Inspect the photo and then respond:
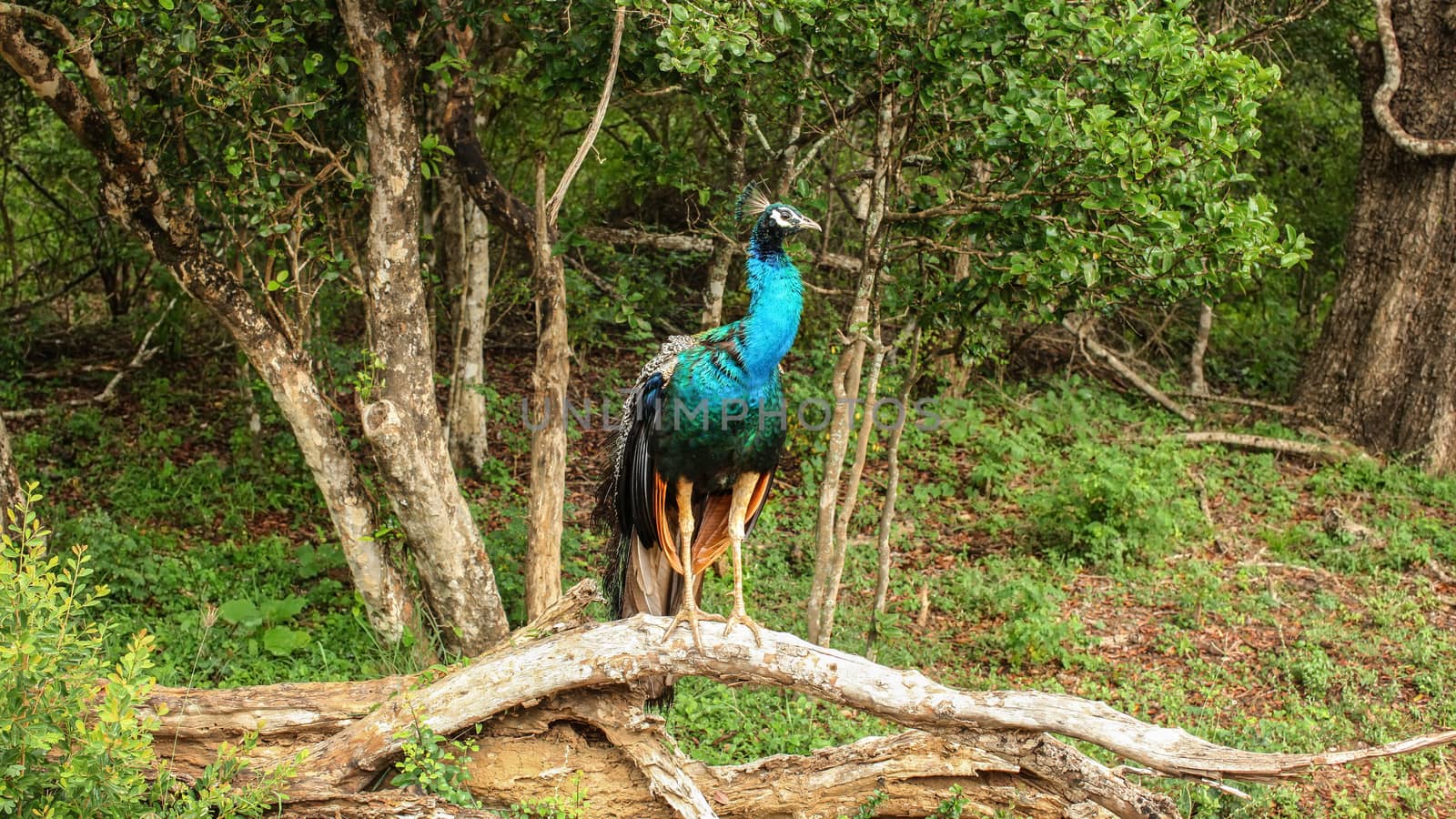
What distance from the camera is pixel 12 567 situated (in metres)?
3.51

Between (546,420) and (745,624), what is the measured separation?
224cm

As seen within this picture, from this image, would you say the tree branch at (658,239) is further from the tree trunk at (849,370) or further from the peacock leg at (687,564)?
the peacock leg at (687,564)

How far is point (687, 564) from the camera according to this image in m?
4.67

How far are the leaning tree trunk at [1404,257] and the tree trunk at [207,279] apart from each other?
7.81 m

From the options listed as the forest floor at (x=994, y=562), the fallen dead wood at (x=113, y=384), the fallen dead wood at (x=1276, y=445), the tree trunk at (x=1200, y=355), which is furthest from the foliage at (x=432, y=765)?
the tree trunk at (x=1200, y=355)

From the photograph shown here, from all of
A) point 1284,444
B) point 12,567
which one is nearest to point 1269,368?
point 1284,444

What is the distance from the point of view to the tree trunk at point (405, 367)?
5.87m

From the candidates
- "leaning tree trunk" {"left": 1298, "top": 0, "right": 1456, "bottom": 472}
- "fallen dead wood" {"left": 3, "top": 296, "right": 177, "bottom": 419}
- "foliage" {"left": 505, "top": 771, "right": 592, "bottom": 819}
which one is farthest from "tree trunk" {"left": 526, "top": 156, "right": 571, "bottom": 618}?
"leaning tree trunk" {"left": 1298, "top": 0, "right": 1456, "bottom": 472}

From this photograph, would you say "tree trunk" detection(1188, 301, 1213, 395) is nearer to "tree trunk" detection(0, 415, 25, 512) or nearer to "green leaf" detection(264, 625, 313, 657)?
"green leaf" detection(264, 625, 313, 657)

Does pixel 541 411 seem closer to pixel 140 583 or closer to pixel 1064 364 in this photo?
pixel 140 583

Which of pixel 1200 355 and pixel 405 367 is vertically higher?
pixel 1200 355

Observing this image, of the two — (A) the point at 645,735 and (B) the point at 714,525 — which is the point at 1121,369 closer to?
(B) the point at 714,525

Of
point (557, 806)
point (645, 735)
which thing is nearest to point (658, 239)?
point (645, 735)

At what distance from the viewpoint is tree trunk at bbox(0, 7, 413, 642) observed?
5.20 m
